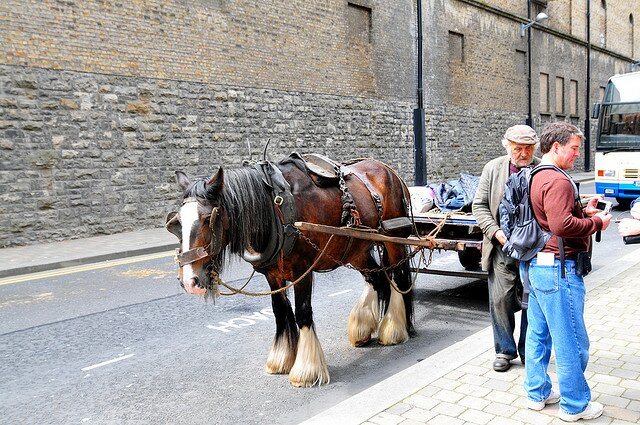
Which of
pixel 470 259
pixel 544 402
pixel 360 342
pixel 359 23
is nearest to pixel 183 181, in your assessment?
pixel 360 342

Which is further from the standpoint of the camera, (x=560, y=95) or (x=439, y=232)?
(x=560, y=95)

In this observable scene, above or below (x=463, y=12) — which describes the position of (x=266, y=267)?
below

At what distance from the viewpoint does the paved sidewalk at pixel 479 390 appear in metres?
3.70

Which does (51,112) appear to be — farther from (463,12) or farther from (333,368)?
(463,12)

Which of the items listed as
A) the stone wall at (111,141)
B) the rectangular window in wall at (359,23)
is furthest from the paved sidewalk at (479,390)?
the rectangular window in wall at (359,23)

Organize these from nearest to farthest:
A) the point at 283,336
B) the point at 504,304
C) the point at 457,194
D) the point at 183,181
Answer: the point at 183,181
the point at 504,304
the point at 283,336
the point at 457,194

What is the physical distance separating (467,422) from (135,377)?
280 centimetres

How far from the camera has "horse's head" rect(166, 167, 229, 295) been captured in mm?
4004

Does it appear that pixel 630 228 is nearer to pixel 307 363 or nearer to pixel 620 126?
pixel 307 363

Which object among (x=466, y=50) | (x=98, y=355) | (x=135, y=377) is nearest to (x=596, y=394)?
(x=135, y=377)

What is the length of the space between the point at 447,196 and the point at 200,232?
13.3 feet

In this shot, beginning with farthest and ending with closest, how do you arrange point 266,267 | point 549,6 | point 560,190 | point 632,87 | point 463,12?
point 549,6 → point 463,12 → point 632,87 → point 266,267 → point 560,190

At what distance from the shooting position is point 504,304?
4.78 m

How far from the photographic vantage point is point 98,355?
5629 mm
